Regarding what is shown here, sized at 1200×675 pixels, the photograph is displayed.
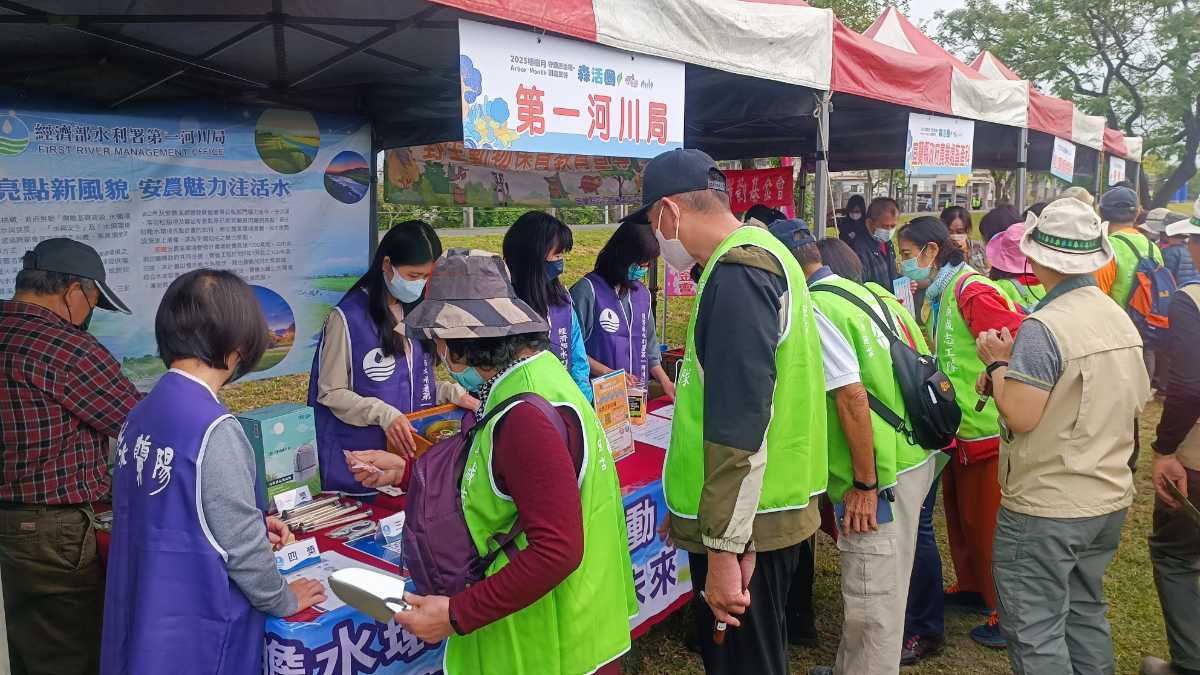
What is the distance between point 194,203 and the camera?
3729mm

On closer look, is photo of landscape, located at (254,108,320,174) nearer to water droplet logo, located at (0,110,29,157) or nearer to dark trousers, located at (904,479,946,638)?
water droplet logo, located at (0,110,29,157)

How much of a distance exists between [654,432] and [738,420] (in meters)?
1.57

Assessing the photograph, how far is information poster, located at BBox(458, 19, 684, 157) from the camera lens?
2.11 m

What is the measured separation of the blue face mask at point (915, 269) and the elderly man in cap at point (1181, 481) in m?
0.98

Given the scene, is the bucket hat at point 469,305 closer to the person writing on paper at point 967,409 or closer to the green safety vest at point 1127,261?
the person writing on paper at point 967,409

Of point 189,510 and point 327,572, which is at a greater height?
point 189,510

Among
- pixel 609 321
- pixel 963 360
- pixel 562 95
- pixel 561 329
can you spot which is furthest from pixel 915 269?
pixel 562 95

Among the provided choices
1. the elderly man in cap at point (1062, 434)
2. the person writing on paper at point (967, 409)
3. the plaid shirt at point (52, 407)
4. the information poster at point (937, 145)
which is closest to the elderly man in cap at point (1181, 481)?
the elderly man in cap at point (1062, 434)

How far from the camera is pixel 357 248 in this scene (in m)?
4.59

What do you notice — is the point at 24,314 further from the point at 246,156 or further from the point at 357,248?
the point at 357,248

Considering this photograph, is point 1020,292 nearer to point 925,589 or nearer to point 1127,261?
point 925,589

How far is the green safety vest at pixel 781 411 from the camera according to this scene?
5.56 ft

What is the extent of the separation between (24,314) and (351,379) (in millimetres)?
910

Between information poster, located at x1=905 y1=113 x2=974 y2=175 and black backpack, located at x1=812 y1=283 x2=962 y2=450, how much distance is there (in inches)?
100
